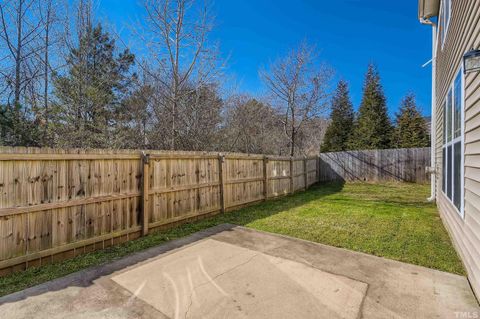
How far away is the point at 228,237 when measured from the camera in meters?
4.30

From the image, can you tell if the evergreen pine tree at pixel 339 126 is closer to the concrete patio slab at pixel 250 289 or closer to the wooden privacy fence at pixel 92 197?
the wooden privacy fence at pixel 92 197

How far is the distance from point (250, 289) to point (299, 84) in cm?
1207

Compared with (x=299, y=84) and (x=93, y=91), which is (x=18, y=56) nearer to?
(x=93, y=91)

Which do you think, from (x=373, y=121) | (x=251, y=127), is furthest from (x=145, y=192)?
(x=373, y=121)

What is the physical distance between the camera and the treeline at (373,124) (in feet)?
69.9

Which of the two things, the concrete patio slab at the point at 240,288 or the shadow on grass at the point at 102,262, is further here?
the shadow on grass at the point at 102,262

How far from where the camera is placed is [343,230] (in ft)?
15.2

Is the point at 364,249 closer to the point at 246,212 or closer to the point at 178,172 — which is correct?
the point at 246,212

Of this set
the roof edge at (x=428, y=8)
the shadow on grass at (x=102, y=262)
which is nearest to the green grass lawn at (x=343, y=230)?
the shadow on grass at (x=102, y=262)

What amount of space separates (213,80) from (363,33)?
1205 centimetres

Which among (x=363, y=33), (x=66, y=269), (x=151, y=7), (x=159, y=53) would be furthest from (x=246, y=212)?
(x=363, y=33)

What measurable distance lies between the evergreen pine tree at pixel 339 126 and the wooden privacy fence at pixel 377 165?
11707mm

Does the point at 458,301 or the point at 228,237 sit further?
the point at 228,237

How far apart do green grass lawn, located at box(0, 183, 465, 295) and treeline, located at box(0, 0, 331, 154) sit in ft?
13.8
